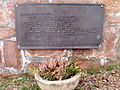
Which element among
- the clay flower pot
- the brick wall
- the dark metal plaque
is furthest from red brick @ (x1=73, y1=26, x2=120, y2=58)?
the clay flower pot

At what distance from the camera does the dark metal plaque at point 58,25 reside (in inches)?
87.7

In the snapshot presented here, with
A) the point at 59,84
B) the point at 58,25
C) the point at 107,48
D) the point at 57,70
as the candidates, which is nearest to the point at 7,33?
the point at 58,25

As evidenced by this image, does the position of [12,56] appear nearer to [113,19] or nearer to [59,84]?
[59,84]

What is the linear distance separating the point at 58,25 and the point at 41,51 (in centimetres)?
40

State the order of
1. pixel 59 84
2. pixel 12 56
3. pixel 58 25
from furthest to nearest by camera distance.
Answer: pixel 12 56
pixel 58 25
pixel 59 84

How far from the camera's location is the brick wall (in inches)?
89.7

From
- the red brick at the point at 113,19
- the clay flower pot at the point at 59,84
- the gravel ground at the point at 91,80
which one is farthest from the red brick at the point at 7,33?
the red brick at the point at 113,19

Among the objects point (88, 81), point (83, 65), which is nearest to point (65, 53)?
point (83, 65)

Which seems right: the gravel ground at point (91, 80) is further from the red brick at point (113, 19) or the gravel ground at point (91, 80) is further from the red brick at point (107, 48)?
the red brick at point (113, 19)

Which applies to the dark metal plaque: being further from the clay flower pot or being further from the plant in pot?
the clay flower pot

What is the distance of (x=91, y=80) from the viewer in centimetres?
231

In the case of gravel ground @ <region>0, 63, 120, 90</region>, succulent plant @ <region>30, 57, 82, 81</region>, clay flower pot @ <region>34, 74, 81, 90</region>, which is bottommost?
gravel ground @ <region>0, 63, 120, 90</region>

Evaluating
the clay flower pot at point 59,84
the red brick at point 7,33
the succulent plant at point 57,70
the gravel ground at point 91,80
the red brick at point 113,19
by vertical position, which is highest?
the red brick at point 113,19

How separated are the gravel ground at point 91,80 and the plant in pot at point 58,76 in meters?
0.29
